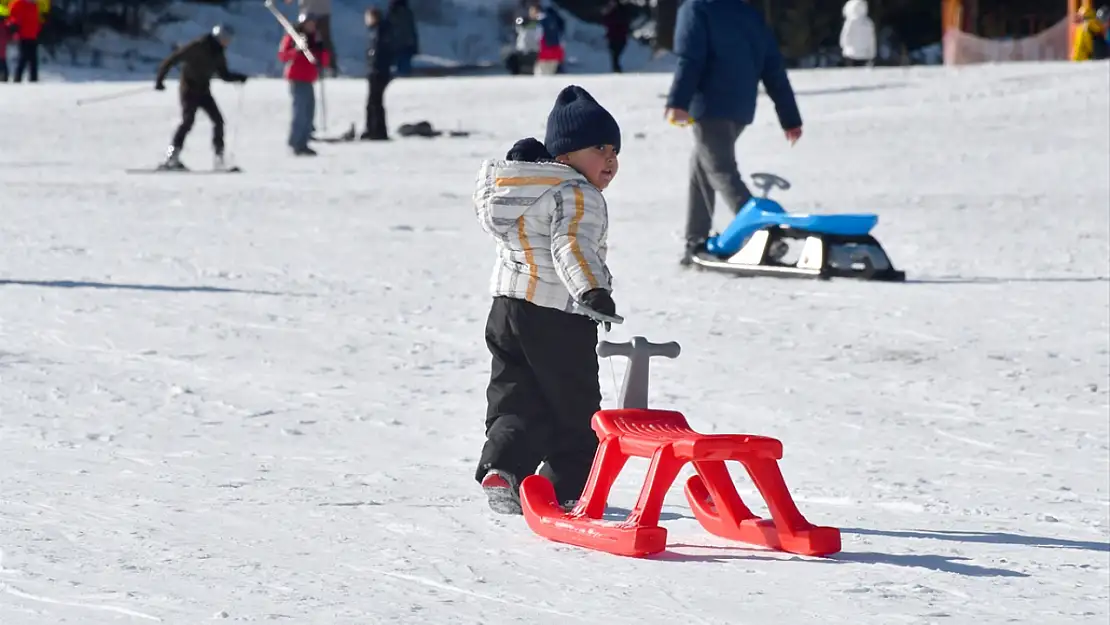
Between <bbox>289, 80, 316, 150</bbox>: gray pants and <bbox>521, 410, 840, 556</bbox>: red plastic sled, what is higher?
<bbox>289, 80, 316, 150</bbox>: gray pants

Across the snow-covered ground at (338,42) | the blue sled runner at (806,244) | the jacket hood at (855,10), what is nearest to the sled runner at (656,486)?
the blue sled runner at (806,244)

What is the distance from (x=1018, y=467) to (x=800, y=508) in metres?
1.12

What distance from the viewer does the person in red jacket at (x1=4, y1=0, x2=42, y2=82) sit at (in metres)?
25.6

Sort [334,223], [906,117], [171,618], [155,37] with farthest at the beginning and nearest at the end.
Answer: [155,37], [906,117], [334,223], [171,618]

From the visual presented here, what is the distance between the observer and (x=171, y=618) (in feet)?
12.0

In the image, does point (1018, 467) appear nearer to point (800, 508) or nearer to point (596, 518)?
point (800, 508)

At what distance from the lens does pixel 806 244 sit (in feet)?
33.2

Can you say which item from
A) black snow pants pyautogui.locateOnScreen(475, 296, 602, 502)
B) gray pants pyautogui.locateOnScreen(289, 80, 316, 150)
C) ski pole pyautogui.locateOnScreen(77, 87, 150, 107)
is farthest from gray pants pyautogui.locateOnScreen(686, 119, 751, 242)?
ski pole pyautogui.locateOnScreen(77, 87, 150, 107)

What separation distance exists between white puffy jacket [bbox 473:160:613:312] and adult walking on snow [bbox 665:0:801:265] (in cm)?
530

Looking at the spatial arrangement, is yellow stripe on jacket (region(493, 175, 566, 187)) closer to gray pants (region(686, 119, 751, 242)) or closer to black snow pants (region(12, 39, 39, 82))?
gray pants (region(686, 119, 751, 242))

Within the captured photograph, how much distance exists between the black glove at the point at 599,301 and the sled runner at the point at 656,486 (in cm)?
10

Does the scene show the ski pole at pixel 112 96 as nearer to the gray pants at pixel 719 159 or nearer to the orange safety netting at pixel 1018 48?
the orange safety netting at pixel 1018 48

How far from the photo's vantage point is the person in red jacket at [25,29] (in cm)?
2556

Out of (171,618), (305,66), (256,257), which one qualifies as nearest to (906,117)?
(305,66)
